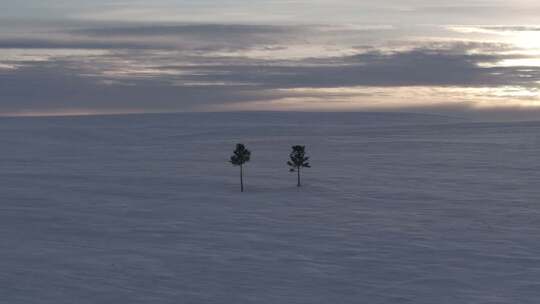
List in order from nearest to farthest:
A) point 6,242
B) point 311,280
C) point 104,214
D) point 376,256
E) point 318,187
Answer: point 311,280
point 376,256
point 6,242
point 104,214
point 318,187

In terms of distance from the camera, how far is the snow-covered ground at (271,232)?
37656mm

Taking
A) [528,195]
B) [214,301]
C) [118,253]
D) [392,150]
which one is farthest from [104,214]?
[392,150]

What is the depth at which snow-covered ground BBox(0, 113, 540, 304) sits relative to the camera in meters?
37.7

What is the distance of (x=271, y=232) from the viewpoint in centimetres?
5356

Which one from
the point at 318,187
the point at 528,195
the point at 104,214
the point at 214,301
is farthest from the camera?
the point at 318,187

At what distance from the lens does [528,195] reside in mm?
72812

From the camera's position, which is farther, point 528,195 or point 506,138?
point 506,138

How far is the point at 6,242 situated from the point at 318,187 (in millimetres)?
36627

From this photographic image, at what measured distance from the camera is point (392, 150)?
135m

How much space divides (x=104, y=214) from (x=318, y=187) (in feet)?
80.4

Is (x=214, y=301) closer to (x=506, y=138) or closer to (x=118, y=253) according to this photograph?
(x=118, y=253)

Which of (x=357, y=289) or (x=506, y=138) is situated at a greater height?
(x=506, y=138)

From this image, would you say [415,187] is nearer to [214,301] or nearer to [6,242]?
[6,242]

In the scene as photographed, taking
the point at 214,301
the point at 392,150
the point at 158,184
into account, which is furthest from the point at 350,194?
the point at 392,150
